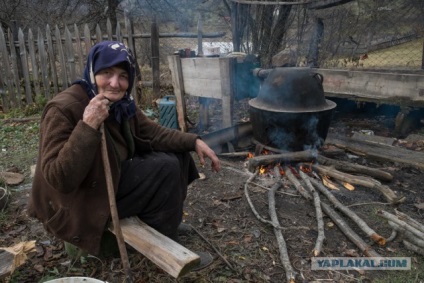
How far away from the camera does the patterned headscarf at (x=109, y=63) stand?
7.25 ft

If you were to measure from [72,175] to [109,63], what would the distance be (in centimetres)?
73

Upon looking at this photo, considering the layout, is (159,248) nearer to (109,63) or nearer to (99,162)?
(99,162)

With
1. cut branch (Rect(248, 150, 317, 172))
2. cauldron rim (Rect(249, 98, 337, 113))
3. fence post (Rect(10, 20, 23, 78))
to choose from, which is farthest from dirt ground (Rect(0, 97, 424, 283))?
fence post (Rect(10, 20, 23, 78))

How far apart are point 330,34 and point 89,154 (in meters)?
8.35

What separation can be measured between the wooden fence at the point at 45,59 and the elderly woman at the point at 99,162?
16.1ft

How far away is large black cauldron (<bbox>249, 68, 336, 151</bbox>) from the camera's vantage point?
4.42 m

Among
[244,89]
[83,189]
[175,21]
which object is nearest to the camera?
[83,189]

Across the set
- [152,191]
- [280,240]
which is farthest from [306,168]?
[152,191]

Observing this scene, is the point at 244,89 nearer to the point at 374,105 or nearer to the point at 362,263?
the point at 374,105

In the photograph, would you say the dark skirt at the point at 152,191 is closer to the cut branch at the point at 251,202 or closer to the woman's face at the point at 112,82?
the woman's face at the point at 112,82

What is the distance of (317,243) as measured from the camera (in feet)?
9.63

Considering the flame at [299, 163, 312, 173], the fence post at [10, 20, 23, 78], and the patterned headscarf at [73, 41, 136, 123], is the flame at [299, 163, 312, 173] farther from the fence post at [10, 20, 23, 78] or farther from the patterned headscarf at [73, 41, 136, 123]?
the fence post at [10, 20, 23, 78]

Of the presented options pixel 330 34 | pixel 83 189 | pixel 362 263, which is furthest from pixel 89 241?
pixel 330 34

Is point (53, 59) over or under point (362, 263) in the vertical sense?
over
